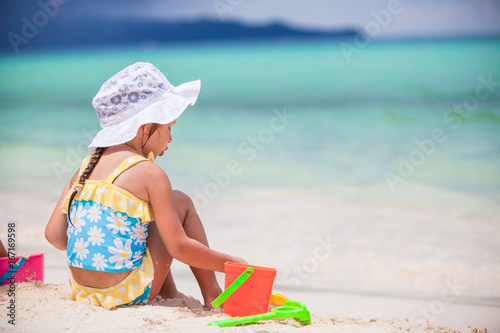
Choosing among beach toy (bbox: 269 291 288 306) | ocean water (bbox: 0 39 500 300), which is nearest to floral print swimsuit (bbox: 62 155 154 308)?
beach toy (bbox: 269 291 288 306)

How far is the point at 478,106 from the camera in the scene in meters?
7.28

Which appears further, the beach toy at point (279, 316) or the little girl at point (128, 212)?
the little girl at point (128, 212)

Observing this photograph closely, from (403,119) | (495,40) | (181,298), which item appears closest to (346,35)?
(495,40)

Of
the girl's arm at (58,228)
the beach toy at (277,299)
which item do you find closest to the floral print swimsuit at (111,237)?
the girl's arm at (58,228)

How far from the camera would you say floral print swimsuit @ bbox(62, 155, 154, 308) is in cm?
170

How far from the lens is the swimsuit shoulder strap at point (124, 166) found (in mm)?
1715

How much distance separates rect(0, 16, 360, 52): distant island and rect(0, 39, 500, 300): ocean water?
8.6 inches

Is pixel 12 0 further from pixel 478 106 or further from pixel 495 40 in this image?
pixel 495 40

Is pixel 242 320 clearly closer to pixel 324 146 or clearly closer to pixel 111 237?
pixel 111 237

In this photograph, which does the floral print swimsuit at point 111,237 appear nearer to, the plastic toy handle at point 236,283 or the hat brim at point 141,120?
the hat brim at point 141,120

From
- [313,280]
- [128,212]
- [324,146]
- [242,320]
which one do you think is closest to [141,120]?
[128,212]

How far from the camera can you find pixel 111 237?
170 centimetres

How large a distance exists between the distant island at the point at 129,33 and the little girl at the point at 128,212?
8.18 metres

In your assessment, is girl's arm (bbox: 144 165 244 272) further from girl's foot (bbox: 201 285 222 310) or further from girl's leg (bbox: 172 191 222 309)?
girl's foot (bbox: 201 285 222 310)
